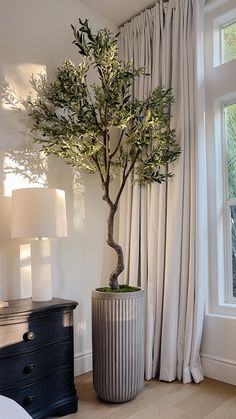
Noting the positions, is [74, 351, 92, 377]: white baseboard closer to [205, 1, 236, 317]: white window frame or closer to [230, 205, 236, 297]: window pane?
[205, 1, 236, 317]: white window frame

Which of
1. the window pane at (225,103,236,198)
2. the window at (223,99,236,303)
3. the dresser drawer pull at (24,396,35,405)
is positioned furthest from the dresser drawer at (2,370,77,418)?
the window pane at (225,103,236,198)

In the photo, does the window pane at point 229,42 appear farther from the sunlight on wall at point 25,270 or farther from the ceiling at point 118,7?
the sunlight on wall at point 25,270

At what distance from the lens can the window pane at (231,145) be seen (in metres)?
2.86

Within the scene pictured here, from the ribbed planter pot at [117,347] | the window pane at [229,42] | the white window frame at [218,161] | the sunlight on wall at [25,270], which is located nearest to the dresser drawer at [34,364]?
the ribbed planter pot at [117,347]

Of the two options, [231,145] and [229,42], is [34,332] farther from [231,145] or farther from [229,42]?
[229,42]

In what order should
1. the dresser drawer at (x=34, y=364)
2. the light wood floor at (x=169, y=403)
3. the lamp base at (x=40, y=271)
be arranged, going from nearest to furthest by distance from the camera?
1. the dresser drawer at (x=34, y=364)
2. the light wood floor at (x=169, y=403)
3. the lamp base at (x=40, y=271)

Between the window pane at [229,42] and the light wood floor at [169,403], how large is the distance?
252 centimetres

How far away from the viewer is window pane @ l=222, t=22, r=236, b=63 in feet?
9.52

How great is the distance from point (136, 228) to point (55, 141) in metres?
0.98

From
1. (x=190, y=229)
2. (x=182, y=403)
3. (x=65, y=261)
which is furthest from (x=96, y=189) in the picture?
(x=182, y=403)

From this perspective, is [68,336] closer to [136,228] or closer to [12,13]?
[136,228]

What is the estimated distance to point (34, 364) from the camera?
205cm

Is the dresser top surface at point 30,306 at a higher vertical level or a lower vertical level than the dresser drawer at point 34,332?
higher

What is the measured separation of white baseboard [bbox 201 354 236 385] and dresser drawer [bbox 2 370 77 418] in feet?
3.50
